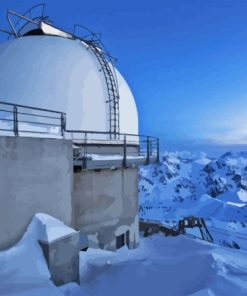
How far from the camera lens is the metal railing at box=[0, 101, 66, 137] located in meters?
6.91

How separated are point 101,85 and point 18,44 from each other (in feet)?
15.3

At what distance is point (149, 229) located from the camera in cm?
1891

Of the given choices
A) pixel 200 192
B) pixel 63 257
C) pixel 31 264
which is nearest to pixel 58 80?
pixel 63 257

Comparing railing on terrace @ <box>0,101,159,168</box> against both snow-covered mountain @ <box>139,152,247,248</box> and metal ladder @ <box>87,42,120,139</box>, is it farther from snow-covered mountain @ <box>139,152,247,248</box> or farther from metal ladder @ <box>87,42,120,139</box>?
snow-covered mountain @ <box>139,152,247,248</box>

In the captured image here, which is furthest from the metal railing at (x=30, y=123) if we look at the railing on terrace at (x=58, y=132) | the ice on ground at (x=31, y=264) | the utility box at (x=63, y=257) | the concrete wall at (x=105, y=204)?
the utility box at (x=63, y=257)

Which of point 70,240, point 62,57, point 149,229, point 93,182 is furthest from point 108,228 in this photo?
point 149,229

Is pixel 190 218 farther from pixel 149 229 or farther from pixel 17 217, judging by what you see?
pixel 17 217

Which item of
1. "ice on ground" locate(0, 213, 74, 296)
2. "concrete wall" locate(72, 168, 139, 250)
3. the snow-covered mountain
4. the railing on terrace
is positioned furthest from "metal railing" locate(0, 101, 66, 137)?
the snow-covered mountain

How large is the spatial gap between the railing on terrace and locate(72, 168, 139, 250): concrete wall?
2.72 ft

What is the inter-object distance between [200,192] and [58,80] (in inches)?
4897

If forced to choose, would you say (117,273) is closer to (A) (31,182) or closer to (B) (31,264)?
(B) (31,264)

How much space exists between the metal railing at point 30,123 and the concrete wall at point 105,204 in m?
1.95

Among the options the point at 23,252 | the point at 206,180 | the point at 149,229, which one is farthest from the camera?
the point at 206,180

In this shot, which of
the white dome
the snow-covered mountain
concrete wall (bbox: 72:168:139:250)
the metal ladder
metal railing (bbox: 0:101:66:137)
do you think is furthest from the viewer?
the snow-covered mountain
